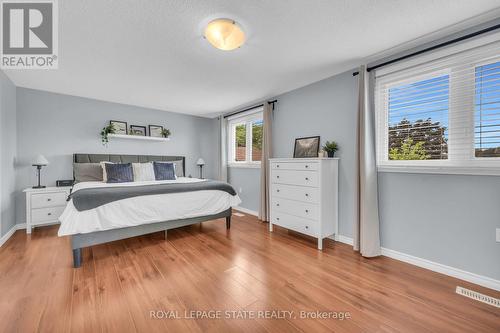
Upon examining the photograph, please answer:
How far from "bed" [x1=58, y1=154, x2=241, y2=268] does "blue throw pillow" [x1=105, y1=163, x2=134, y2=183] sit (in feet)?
2.50

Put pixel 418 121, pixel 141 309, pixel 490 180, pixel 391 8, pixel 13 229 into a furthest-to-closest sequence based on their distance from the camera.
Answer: pixel 13 229
pixel 418 121
pixel 490 180
pixel 391 8
pixel 141 309

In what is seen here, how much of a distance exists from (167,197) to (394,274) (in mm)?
2673

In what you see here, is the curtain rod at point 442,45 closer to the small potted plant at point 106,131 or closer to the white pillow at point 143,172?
the white pillow at point 143,172

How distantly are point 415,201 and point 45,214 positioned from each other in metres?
5.04

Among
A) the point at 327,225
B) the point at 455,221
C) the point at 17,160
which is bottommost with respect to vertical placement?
the point at 327,225

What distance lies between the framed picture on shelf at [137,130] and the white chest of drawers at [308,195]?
3.07 m

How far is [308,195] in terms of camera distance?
A: 111 inches

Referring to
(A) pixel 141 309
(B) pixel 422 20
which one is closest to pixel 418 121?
(B) pixel 422 20

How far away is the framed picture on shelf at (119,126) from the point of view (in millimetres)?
4230

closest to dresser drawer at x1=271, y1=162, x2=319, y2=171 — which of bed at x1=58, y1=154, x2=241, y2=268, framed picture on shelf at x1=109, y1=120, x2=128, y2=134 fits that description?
bed at x1=58, y1=154, x2=241, y2=268

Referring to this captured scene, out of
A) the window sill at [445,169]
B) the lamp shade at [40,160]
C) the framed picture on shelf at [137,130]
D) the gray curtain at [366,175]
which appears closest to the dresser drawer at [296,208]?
the gray curtain at [366,175]

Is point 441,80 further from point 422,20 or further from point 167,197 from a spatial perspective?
point 167,197

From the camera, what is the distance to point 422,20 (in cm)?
185

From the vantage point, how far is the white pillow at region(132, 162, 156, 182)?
3880 mm
